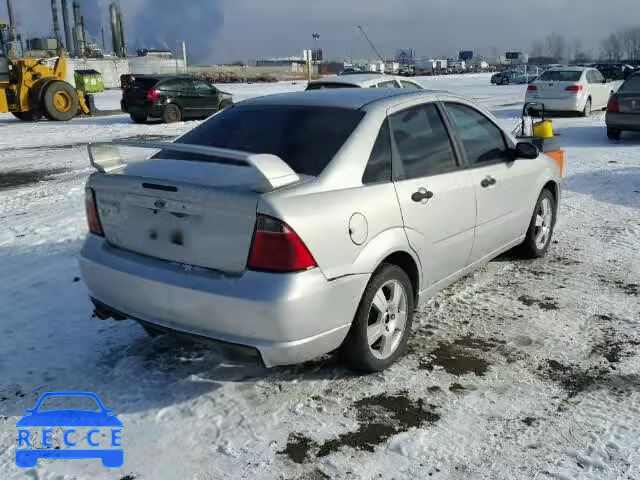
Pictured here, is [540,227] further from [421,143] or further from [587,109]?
[587,109]

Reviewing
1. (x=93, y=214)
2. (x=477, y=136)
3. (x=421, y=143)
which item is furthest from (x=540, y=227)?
(x=93, y=214)

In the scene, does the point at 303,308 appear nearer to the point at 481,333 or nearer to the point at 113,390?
the point at 113,390

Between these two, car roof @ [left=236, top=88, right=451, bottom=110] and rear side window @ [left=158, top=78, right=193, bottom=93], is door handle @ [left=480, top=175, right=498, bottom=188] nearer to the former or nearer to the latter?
car roof @ [left=236, top=88, right=451, bottom=110]

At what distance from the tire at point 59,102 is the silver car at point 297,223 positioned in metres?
18.2

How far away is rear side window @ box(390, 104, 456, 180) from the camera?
3.86 meters

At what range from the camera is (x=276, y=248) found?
9.90 feet

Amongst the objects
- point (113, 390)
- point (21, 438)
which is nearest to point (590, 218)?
point (113, 390)

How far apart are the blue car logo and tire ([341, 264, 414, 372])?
1.31m

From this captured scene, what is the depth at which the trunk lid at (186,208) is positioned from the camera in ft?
10.1

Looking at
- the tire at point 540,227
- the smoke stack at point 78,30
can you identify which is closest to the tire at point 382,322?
the tire at point 540,227

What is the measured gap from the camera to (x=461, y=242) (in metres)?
4.29

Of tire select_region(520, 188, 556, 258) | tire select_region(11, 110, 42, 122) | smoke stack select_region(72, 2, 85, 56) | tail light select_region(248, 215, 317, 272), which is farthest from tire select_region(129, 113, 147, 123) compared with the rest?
smoke stack select_region(72, 2, 85, 56)

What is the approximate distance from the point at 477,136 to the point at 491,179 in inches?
13.9

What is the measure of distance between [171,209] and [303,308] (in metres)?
0.88
